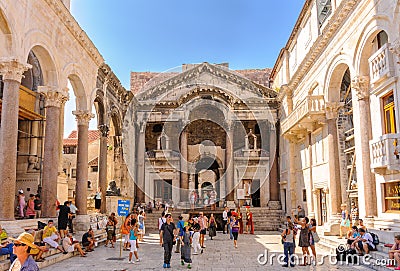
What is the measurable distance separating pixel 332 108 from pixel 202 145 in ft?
45.5

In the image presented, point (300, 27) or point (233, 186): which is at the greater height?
point (300, 27)

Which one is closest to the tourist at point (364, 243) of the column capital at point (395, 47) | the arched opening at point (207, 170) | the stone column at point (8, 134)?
the column capital at point (395, 47)

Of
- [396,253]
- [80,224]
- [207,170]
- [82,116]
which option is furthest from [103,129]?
[396,253]

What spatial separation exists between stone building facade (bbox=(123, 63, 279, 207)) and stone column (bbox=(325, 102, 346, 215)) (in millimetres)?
10367

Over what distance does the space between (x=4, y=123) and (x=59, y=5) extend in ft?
16.4

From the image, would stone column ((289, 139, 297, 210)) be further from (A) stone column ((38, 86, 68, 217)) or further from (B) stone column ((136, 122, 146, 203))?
(A) stone column ((38, 86, 68, 217))

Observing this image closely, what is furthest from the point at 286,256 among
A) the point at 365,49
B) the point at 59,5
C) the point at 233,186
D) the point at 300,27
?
the point at 233,186

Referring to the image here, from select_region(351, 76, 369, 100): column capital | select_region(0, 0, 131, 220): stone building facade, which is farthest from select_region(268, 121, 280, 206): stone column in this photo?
select_region(351, 76, 369, 100): column capital

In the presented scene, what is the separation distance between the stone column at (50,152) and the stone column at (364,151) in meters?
10.4

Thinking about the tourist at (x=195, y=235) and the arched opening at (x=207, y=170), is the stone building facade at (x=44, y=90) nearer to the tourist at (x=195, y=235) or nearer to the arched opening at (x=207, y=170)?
the tourist at (x=195, y=235)

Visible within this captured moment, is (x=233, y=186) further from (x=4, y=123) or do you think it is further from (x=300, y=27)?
(x=4, y=123)

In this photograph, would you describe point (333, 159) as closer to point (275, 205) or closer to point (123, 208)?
point (123, 208)

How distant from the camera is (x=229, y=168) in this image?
26.4m

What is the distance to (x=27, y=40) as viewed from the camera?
11.7m
